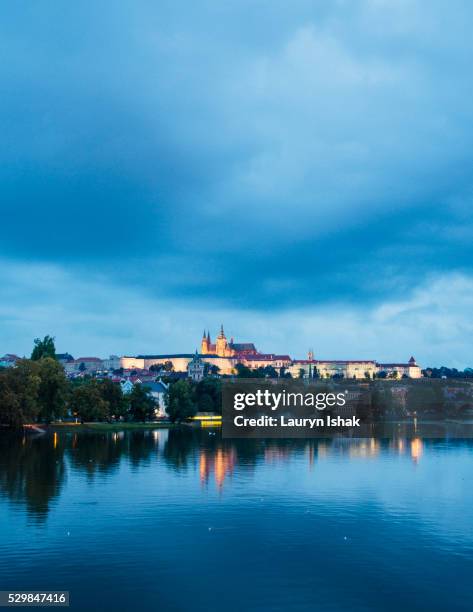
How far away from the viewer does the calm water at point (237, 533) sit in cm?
2345

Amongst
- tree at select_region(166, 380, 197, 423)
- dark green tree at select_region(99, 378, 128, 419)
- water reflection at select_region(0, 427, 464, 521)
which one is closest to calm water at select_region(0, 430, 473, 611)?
water reflection at select_region(0, 427, 464, 521)

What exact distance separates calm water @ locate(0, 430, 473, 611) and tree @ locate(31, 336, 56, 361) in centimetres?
4483

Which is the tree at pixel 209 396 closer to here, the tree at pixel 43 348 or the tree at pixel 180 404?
the tree at pixel 180 404

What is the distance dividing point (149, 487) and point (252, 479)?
24.4 feet

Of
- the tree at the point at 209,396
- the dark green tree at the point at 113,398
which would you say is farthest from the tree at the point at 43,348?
the tree at the point at 209,396

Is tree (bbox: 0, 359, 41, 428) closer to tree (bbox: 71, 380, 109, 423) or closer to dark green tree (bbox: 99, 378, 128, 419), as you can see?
tree (bbox: 71, 380, 109, 423)

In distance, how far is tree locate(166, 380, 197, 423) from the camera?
10688 cm

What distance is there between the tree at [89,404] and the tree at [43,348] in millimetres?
10967

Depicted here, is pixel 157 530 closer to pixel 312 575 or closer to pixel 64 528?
pixel 64 528

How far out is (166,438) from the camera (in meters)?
83.1

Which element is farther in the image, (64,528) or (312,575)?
(64,528)

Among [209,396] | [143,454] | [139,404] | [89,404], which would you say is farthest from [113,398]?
[143,454]

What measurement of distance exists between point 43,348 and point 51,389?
69.5ft

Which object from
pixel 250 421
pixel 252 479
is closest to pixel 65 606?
pixel 252 479
